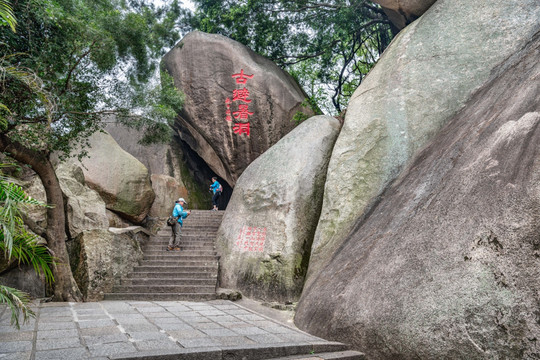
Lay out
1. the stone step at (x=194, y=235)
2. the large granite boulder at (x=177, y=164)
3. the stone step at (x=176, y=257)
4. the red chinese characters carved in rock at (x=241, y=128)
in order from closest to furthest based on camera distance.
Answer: the stone step at (x=176, y=257), the stone step at (x=194, y=235), the red chinese characters carved in rock at (x=241, y=128), the large granite boulder at (x=177, y=164)

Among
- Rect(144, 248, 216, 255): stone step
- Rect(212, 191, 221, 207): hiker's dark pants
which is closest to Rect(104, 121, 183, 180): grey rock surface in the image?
Rect(212, 191, 221, 207): hiker's dark pants

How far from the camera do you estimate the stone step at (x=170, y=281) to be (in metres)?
7.95

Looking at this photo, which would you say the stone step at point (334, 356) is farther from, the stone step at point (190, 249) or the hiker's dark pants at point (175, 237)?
the hiker's dark pants at point (175, 237)

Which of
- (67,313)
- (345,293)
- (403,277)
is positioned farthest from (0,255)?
(403,277)

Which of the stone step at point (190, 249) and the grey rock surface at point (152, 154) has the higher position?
the grey rock surface at point (152, 154)

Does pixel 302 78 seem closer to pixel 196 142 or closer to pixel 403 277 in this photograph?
pixel 196 142

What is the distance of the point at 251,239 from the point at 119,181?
19.8ft

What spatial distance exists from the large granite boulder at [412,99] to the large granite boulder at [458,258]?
1.03 m

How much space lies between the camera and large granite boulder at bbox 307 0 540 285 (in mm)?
7312

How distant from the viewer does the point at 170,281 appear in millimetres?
8156

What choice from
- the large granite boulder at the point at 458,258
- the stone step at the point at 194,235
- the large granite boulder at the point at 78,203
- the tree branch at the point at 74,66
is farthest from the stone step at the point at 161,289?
the tree branch at the point at 74,66

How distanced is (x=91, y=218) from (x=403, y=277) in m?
8.73

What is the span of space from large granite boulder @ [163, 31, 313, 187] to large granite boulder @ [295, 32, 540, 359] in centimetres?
838

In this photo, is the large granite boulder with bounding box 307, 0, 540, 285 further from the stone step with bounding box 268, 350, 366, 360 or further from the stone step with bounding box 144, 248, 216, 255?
the stone step with bounding box 144, 248, 216, 255
